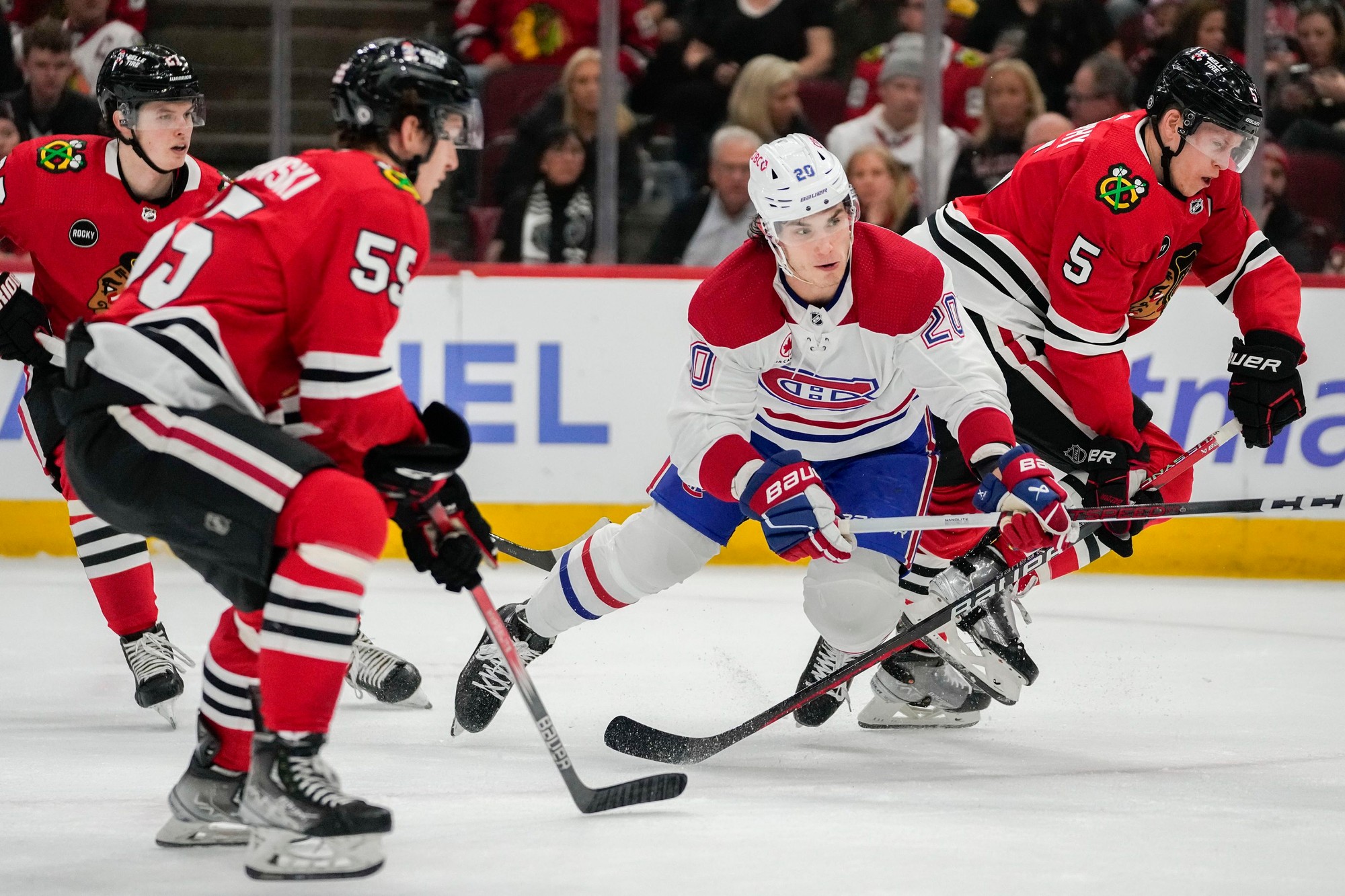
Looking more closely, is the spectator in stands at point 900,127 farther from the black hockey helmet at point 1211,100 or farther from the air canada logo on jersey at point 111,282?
the air canada logo on jersey at point 111,282

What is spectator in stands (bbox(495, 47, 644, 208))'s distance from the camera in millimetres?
5203

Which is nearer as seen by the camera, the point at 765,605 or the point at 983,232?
the point at 983,232

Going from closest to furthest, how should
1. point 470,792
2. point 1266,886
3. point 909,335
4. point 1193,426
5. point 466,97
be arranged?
point 1266,886
point 466,97
point 470,792
point 909,335
point 1193,426

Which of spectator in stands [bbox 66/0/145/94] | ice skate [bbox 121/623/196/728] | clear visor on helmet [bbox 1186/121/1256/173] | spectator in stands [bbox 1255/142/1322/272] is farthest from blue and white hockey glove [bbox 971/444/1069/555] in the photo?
spectator in stands [bbox 66/0/145/94]

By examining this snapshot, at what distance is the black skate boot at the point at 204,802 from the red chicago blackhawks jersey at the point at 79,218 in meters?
1.37

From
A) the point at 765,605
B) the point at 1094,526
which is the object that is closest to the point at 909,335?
the point at 1094,526

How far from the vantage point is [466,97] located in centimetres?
225

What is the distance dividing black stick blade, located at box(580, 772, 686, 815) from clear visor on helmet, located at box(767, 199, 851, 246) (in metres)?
0.90

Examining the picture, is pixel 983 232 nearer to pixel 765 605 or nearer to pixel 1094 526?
pixel 1094 526

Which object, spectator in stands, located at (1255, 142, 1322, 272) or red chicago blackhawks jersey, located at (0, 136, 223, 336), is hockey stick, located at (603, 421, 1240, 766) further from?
spectator in stands, located at (1255, 142, 1322, 272)

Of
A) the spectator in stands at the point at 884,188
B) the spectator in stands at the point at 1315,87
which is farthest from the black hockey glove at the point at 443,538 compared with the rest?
the spectator in stands at the point at 1315,87

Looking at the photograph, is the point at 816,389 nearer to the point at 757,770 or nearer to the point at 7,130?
the point at 757,770

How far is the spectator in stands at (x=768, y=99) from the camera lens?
5.21 meters

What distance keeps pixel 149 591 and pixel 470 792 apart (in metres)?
0.99
